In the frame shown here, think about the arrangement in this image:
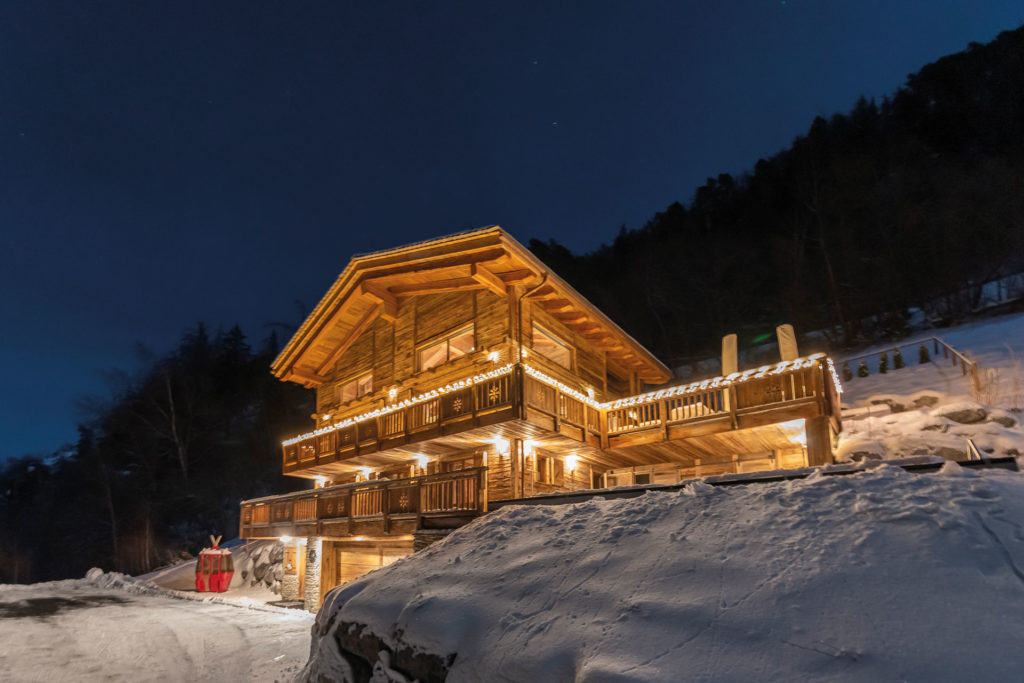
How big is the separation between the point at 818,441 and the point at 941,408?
5299mm

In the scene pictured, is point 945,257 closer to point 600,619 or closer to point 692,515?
point 692,515

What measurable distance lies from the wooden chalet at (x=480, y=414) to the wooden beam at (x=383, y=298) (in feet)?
0.17

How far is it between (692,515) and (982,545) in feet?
8.71

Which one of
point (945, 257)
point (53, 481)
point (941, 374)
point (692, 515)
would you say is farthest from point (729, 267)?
point (53, 481)

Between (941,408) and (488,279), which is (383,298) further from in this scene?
(941,408)

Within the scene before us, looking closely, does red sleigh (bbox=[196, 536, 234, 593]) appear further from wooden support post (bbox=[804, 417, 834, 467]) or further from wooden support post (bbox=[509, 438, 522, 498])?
wooden support post (bbox=[804, 417, 834, 467])

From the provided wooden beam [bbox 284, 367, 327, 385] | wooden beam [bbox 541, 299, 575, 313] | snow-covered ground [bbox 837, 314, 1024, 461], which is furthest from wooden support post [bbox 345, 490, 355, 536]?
snow-covered ground [bbox 837, 314, 1024, 461]

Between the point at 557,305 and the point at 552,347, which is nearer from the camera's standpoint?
the point at 557,305

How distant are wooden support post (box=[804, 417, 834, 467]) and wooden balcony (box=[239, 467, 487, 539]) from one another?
7.55m

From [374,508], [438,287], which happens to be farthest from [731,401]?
[374,508]

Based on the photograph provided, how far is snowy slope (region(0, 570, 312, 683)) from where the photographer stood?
10320mm

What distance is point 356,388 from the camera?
2208 cm

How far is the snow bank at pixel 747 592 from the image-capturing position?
3971 mm

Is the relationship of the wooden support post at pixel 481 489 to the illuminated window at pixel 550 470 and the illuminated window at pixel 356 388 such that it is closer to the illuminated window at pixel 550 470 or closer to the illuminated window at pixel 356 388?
the illuminated window at pixel 550 470
